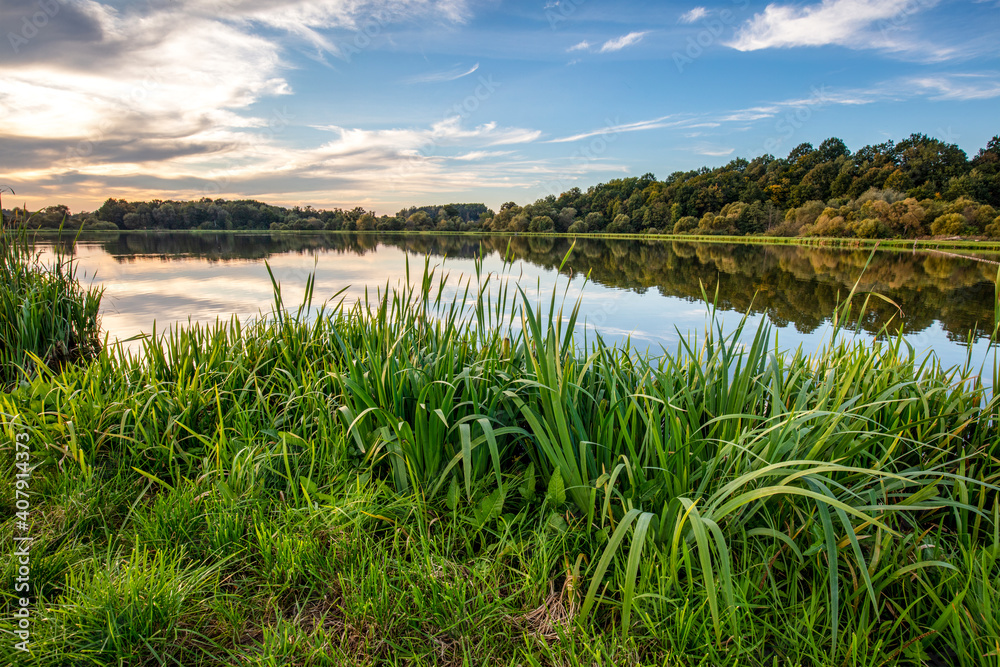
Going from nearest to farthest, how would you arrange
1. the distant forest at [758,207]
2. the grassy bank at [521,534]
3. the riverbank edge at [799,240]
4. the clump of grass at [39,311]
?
the grassy bank at [521,534]
the clump of grass at [39,311]
the riverbank edge at [799,240]
the distant forest at [758,207]

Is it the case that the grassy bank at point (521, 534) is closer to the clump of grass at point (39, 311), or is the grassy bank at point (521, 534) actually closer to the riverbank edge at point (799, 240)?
the clump of grass at point (39, 311)

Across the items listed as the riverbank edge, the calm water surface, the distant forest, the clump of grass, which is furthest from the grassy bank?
the distant forest

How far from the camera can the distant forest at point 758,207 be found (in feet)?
115

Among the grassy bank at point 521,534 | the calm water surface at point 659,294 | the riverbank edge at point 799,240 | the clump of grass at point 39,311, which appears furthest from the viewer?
the riverbank edge at point 799,240

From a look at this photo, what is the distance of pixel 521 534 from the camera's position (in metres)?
1.72

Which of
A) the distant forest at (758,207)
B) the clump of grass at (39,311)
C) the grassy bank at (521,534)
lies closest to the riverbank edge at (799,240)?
the distant forest at (758,207)

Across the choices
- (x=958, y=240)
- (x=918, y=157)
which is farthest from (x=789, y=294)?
(x=918, y=157)

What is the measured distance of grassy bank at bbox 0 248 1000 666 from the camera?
51.1 inches

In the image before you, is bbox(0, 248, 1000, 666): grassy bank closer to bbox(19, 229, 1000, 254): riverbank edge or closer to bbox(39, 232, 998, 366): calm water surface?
bbox(39, 232, 998, 366): calm water surface

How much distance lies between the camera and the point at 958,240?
3291 centimetres

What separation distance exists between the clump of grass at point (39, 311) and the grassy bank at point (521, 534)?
2.10 m

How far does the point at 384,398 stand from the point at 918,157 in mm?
80305

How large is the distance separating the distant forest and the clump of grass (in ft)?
97.9

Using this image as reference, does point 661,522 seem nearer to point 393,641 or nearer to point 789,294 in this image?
point 393,641
